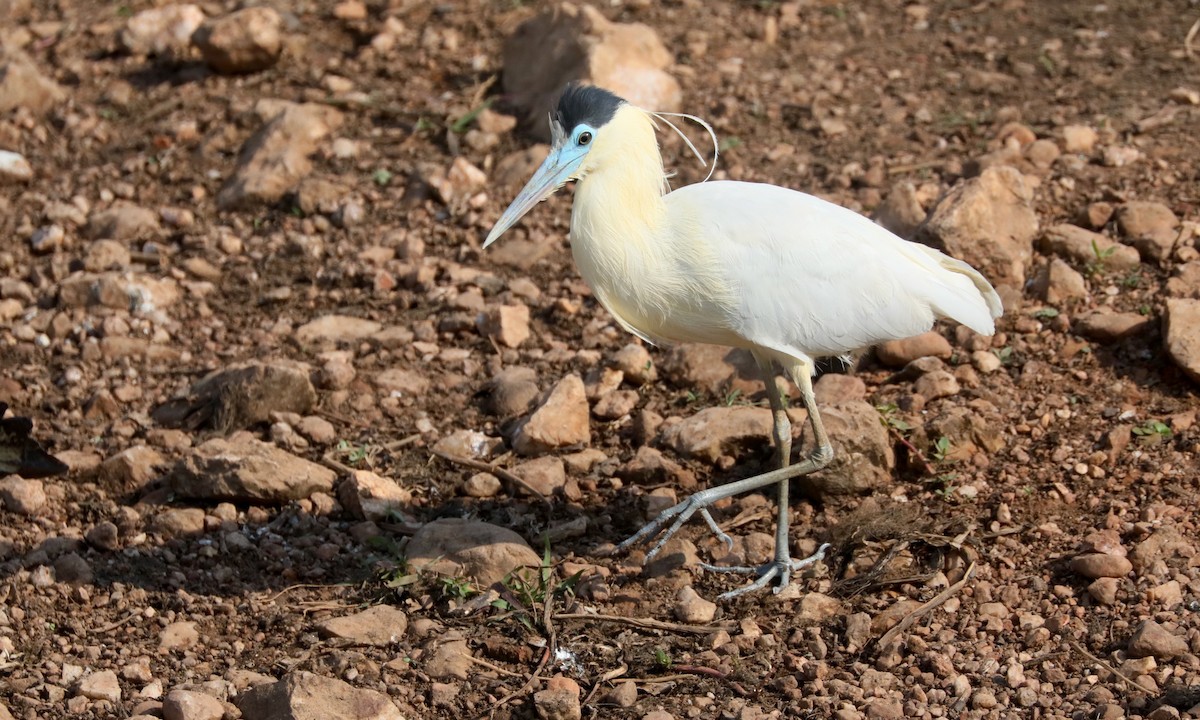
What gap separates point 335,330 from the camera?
20.7ft

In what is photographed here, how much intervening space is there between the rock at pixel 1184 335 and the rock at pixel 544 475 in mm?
2490

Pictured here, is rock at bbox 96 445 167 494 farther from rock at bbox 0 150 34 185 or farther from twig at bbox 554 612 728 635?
rock at bbox 0 150 34 185

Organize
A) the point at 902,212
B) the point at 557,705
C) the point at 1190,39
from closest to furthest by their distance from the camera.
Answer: the point at 557,705
the point at 902,212
the point at 1190,39

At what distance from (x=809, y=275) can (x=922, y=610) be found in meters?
1.22

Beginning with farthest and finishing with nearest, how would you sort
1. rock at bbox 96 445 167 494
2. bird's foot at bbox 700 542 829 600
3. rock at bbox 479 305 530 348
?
rock at bbox 479 305 530 348 → rock at bbox 96 445 167 494 → bird's foot at bbox 700 542 829 600

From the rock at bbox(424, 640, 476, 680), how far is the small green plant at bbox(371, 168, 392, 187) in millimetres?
3530

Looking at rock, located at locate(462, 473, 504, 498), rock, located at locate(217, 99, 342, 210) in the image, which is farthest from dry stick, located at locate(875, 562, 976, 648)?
rock, located at locate(217, 99, 342, 210)

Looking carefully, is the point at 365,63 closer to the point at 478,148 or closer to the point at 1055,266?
the point at 478,148

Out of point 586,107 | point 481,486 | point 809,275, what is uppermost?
point 586,107

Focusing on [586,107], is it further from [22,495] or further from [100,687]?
[22,495]

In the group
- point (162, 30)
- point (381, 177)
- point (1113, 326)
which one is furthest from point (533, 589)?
point (162, 30)

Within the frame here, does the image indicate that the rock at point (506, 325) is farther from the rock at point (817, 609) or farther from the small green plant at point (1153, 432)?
the small green plant at point (1153, 432)

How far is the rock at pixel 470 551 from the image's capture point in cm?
479

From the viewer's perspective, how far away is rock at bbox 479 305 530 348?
6156 mm
